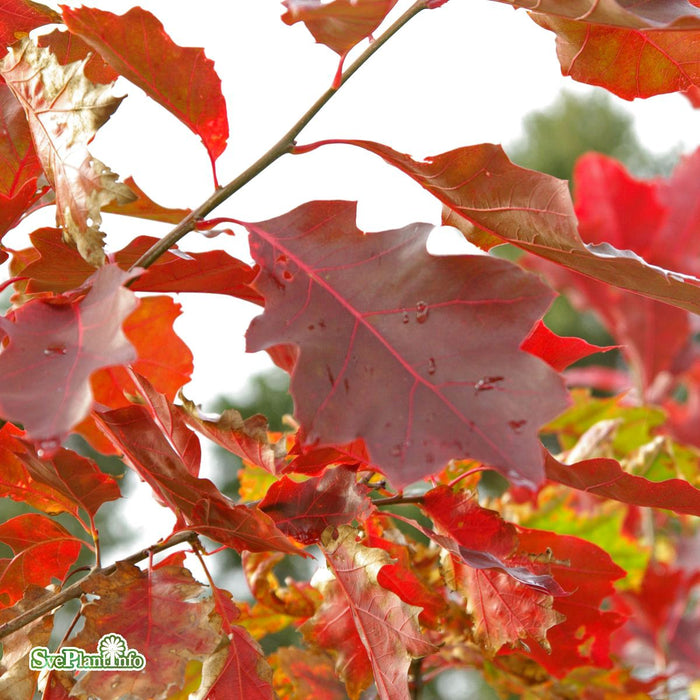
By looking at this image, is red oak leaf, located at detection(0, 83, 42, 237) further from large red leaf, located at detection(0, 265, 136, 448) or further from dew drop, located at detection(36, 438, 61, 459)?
dew drop, located at detection(36, 438, 61, 459)

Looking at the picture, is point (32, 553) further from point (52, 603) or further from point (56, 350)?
point (56, 350)

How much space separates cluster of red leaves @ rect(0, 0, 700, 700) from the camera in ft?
1.06

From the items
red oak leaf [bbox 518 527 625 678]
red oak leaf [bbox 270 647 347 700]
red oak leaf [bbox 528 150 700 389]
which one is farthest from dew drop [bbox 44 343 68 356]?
red oak leaf [bbox 528 150 700 389]

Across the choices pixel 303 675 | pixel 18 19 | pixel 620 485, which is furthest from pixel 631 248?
pixel 18 19

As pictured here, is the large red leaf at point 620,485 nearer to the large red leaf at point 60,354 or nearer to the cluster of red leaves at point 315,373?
the cluster of red leaves at point 315,373

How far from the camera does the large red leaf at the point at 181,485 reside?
1.28 ft

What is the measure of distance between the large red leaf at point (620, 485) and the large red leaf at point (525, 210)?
3.8 inches

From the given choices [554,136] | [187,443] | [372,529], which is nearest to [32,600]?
[187,443]

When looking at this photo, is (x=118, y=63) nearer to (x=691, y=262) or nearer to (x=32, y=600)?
(x=32, y=600)

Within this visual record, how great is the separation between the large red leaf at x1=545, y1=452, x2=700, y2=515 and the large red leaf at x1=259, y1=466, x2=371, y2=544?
11cm

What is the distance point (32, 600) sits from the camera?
0.43 m

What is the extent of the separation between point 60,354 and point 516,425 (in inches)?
7.1

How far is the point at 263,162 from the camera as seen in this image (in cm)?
40

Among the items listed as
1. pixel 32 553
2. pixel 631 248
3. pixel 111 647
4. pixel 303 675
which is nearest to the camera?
pixel 111 647
